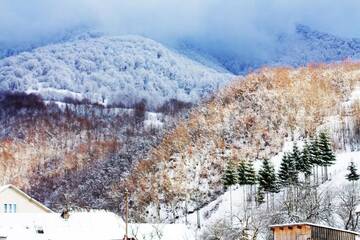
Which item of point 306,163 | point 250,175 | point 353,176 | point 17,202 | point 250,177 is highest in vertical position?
point 306,163

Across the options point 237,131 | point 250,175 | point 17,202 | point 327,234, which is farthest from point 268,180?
point 327,234

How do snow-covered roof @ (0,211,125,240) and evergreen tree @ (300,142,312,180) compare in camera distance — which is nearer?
snow-covered roof @ (0,211,125,240)

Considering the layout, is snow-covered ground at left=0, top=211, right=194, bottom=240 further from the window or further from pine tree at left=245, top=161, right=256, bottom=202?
pine tree at left=245, top=161, right=256, bottom=202

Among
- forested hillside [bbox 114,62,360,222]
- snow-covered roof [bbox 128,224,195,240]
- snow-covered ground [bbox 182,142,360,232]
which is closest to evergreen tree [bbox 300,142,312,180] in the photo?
snow-covered ground [bbox 182,142,360,232]

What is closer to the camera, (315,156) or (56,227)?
(56,227)

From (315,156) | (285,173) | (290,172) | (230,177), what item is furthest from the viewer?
(230,177)

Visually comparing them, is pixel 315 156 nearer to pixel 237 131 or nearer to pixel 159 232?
pixel 159 232
